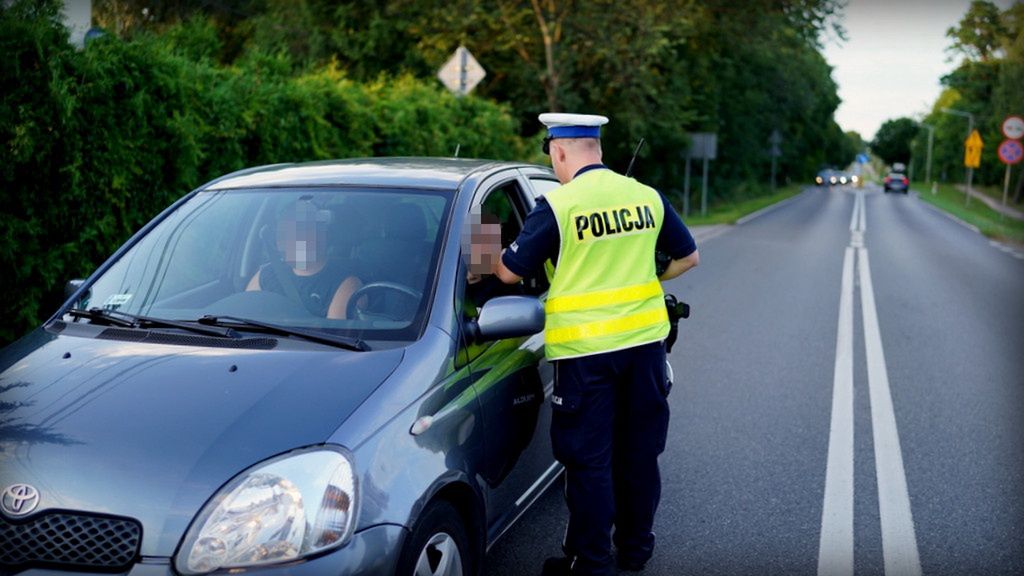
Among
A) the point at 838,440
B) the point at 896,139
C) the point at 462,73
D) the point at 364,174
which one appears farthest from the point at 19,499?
the point at 896,139

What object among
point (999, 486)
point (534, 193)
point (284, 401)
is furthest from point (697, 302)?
point (284, 401)

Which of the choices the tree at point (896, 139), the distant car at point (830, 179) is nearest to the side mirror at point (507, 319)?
the distant car at point (830, 179)

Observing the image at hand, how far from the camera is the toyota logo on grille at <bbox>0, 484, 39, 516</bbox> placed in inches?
103

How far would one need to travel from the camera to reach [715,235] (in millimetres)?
24859

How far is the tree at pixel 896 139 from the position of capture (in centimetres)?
14112

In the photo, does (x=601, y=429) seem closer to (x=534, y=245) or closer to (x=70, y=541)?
(x=534, y=245)

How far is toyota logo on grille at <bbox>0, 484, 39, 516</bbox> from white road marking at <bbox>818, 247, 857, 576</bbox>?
119 inches

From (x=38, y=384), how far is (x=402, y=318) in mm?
1176

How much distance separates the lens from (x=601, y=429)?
3756 mm

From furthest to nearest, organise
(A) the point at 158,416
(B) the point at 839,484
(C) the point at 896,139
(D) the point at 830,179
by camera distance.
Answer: (C) the point at 896,139, (D) the point at 830,179, (B) the point at 839,484, (A) the point at 158,416

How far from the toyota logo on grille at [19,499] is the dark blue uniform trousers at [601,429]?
1829mm

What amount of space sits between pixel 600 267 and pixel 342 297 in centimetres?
96

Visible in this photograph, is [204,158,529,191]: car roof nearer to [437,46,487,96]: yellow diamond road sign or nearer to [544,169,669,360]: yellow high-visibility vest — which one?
[544,169,669,360]: yellow high-visibility vest

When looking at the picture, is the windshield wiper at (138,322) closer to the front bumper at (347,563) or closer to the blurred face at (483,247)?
the blurred face at (483,247)
